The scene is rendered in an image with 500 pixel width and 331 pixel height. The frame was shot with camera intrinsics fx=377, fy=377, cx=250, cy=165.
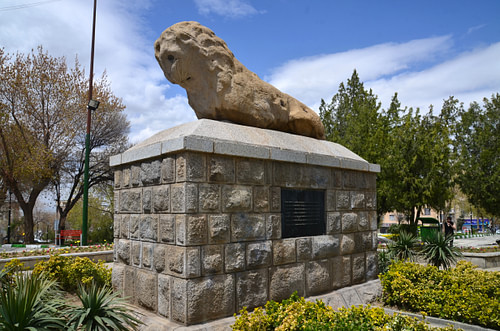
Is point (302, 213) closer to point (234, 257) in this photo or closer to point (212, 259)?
point (234, 257)

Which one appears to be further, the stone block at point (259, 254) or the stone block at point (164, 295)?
the stone block at point (259, 254)

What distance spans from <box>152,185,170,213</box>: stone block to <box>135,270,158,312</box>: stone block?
957mm

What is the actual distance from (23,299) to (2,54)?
21339 millimetres

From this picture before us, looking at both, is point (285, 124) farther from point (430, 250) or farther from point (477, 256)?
point (477, 256)

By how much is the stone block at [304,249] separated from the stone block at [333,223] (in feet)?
1.93

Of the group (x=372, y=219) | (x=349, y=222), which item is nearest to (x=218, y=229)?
(x=349, y=222)

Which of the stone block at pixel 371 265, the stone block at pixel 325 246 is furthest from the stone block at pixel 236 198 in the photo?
the stone block at pixel 371 265

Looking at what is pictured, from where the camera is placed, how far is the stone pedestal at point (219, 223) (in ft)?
16.3

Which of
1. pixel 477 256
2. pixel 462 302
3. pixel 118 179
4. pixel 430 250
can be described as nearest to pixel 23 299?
pixel 118 179

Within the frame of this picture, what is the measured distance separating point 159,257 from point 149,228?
52cm

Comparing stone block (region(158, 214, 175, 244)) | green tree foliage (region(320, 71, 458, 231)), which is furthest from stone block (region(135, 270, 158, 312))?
green tree foliage (region(320, 71, 458, 231))

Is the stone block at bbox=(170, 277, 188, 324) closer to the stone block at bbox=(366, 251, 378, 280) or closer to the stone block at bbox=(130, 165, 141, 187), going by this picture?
the stone block at bbox=(130, 165, 141, 187)

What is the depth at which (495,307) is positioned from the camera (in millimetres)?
5828

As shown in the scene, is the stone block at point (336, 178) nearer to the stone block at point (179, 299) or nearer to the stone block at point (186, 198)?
the stone block at point (186, 198)
